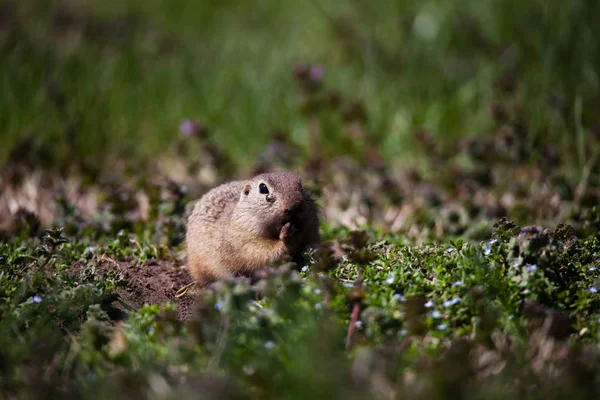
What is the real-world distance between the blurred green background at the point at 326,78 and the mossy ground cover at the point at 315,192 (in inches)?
1.0

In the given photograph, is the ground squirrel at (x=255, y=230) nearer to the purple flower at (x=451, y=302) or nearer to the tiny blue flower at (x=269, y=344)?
the tiny blue flower at (x=269, y=344)

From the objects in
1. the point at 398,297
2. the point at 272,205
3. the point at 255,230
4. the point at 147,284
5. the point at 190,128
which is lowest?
the point at 147,284

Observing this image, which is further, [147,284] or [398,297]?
[147,284]

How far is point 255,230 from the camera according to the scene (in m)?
4.13

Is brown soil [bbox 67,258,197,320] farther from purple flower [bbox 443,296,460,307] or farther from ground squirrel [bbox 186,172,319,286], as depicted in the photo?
purple flower [bbox 443,296,460,307]

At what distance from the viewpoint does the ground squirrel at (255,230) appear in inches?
161

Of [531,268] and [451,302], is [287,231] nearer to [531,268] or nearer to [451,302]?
[451,302]

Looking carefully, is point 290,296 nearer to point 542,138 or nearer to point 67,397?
point 67,397

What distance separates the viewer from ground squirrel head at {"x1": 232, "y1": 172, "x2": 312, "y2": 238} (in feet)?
13.3

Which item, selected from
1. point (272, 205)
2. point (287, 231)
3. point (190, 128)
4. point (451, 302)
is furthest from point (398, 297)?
point (190, 128)

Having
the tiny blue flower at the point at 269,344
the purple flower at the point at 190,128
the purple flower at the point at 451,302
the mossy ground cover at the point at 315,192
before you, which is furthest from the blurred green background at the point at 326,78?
the tiny blue flower at the point at 269,344

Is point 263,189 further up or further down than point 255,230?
further up

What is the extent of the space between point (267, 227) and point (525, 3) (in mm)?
4688

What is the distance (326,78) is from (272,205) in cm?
398
